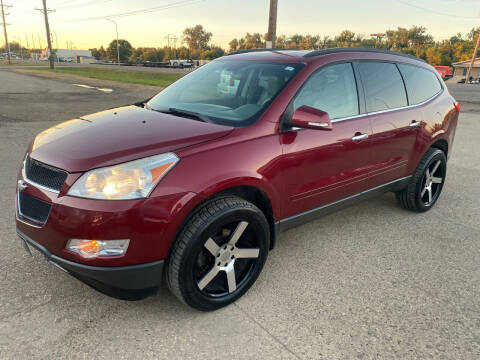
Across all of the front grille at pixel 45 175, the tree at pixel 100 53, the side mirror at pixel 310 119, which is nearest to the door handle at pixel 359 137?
the side mirror at pixel 310 119

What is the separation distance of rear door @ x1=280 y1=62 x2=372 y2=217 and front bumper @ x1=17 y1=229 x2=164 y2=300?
1140mm

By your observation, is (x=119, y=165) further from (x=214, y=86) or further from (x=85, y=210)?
(x=214, y=86)

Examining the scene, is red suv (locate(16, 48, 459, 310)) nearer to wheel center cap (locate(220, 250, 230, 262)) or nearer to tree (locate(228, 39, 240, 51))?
wheel center cap (locate(220, 250, 230, 262))

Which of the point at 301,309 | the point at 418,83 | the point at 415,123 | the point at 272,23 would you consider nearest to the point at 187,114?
the point at 301,309

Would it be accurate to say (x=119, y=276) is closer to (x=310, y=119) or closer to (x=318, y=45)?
(x=310, y=119)

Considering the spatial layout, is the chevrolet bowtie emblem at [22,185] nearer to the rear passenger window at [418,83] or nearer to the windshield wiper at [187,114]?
the windshield wiper at [187,114]

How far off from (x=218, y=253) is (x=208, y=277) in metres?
0.17

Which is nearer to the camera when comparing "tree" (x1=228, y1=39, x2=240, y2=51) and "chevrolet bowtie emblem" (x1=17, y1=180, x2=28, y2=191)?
"chevrolet bowtie emblem" (x1=17, y1=180, x2=28, y2=191)

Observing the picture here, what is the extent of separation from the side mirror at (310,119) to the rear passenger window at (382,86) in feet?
3.21

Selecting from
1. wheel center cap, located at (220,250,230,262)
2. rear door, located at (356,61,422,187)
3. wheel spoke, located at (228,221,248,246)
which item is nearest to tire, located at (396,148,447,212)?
rear door, located at (356,61,422,187)

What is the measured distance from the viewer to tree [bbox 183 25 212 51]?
124250mm

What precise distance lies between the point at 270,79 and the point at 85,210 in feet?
5.73

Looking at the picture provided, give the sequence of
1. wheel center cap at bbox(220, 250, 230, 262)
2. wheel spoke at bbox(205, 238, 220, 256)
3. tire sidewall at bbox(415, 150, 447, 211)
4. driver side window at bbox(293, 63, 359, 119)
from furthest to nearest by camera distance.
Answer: tire sidewall at bbox(415, 150, 447, 211), driver side window at bbox(293, 63, 359, 119), wheel center cap at bbox(220, 250, 230, 262), wheel spoke at bbox(205, 238, 220, 256)

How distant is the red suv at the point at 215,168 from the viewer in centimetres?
212
